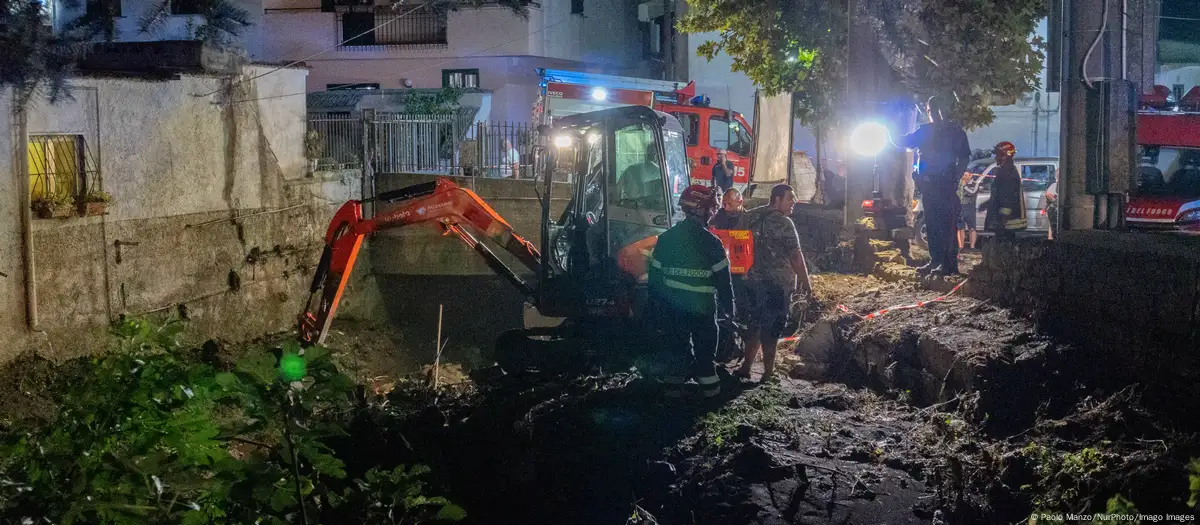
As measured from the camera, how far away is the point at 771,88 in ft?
60.2

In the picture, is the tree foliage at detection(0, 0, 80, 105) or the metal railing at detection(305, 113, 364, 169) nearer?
the tree foliage at detection(0, 0, 80, 105)

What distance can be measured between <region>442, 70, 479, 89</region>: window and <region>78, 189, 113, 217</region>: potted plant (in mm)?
15610

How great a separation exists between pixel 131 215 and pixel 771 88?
36.3ft

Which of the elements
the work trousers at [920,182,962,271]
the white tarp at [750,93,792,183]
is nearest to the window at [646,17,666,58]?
the white tarp at [750,93,792,183]

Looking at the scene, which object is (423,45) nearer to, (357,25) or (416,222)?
(357,25)

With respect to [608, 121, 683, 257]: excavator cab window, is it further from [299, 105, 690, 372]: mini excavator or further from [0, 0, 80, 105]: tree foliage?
[0, 0, 80, 105]: tree foliage

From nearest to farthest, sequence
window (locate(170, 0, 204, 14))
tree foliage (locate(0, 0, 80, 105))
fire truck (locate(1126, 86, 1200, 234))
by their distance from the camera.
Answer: tree foliage (locate(0, 0, 80, 105)), window (locate(170, 0, 204, 14)), fire truck (locate(1126, 86, 1200, 234))

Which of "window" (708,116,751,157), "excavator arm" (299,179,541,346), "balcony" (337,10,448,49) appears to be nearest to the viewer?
"excavator arm" (299,179,541,346)

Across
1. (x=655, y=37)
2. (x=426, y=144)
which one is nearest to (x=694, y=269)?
(x=426, y=144)

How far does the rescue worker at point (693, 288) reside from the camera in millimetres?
7980

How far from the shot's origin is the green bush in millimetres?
3484

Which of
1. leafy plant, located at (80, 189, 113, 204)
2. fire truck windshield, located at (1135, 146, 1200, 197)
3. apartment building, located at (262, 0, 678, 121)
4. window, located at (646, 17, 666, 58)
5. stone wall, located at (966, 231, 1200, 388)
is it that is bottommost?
stone wall, located at (966, 231, 1200, 388)

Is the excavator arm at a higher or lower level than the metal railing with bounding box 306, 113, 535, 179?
lower

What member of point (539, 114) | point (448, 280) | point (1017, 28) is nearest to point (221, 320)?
point (448, 280)
